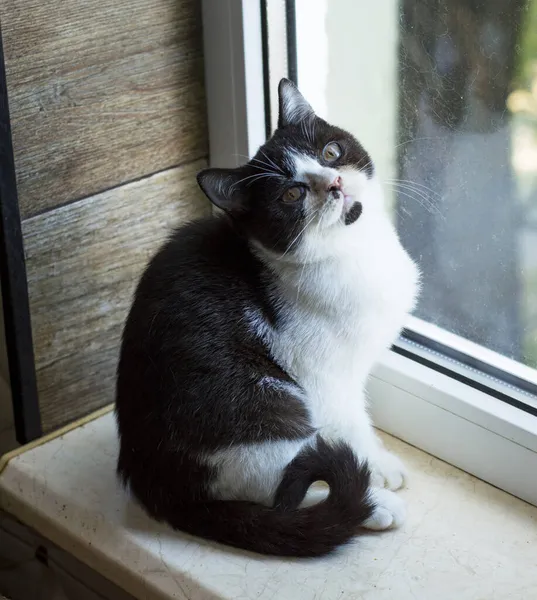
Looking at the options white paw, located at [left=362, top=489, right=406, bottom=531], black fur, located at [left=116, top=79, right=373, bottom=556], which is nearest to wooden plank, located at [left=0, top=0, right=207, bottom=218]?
black fur, located at [left=116, top=79, right=373, bottom=556]

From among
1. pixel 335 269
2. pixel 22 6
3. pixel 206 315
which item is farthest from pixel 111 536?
pixel 22 6

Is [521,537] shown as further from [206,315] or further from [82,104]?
[82,104]

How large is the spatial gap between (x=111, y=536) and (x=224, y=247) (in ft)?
1.39

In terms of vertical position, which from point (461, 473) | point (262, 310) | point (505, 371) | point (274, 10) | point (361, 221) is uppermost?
point (274, 10)

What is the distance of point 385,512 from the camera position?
126 centimetres

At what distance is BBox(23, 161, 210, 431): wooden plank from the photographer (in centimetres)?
142

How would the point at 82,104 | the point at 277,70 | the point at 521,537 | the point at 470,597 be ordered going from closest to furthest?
the point at 470,597 → the point at 521,537 → the point at 82,104 → the point at 277,70

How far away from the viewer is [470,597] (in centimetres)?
116

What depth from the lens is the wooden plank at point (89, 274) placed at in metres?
1.42

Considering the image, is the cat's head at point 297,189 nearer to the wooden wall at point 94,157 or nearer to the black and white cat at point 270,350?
the black and white cat at point 270,350

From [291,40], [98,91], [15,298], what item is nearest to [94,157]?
[98,91]

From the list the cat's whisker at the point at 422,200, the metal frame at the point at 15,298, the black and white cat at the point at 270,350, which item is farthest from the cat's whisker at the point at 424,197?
the metal frame at the point at 15,298

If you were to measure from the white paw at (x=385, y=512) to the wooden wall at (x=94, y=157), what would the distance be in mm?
522

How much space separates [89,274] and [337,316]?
44cm
